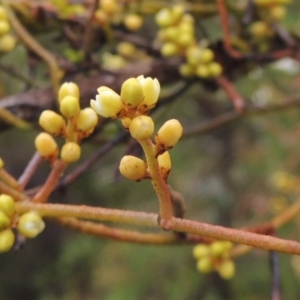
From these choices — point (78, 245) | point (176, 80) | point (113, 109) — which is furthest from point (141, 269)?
point (113, 109)

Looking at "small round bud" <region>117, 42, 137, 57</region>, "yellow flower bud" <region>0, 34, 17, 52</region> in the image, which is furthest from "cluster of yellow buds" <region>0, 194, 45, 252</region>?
"small round bud" <region>117, 42, 137, 57</region>

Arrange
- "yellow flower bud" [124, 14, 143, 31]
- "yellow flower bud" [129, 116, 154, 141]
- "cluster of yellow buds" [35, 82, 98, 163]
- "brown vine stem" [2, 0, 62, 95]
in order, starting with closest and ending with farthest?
"yellow flower bud" [129, 116, 154, 141] < "cluster of yellow buds" [35, 82, 98, 163] < "brown vine stem" [2, 0, 62, 95] < "yellow flower bud" [124, 14, 143, 31]

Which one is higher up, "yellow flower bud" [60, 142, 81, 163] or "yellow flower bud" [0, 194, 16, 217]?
"yellow flower bud" [0, 194, 16, 217]

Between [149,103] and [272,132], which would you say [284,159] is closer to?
[272,132]

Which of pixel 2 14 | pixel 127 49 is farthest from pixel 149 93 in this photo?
pixel 127 49

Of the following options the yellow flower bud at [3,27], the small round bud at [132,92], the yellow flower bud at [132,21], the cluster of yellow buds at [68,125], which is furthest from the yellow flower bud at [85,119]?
the yellow flower bud at [132,21]

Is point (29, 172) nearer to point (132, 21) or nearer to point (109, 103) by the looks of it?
point (109, 103)

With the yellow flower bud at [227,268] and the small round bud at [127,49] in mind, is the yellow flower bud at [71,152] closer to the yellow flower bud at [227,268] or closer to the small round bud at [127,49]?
the yellow flower bud at [227,268]

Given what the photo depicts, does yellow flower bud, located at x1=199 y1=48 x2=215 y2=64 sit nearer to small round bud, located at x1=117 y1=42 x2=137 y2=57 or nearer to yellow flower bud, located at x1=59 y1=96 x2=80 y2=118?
small round bud, located at x1=117 y1=42 x2=137 y2=57
